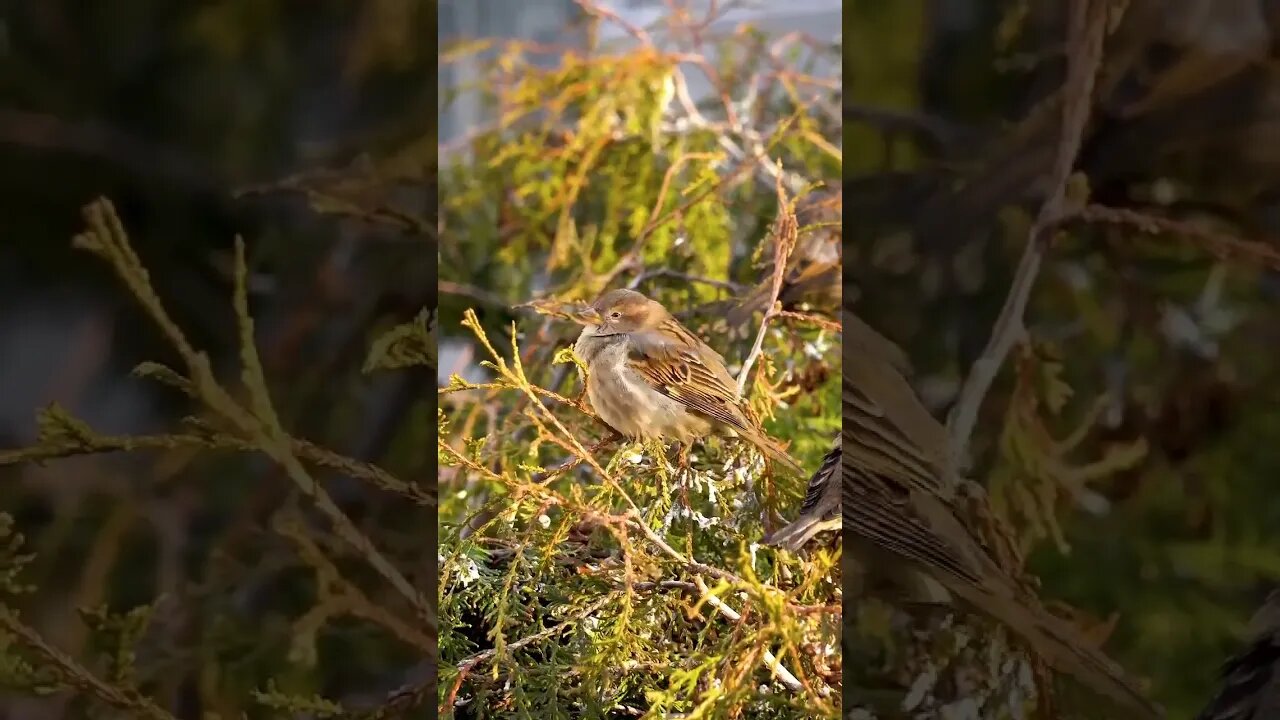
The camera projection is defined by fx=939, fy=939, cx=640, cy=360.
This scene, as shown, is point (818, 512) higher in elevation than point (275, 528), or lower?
lower

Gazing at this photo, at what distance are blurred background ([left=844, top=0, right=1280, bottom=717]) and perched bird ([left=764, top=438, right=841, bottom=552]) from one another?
20 cm

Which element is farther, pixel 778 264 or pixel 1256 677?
pixel 778 264

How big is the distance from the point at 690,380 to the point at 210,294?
410 millimetres

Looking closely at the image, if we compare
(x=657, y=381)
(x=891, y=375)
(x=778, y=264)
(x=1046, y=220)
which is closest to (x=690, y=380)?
(x=657, y=381)

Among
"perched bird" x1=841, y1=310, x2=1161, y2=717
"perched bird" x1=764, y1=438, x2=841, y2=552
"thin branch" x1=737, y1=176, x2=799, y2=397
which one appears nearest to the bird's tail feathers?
"perched bird" x1=841, y1=310, x2=1161, y2=717

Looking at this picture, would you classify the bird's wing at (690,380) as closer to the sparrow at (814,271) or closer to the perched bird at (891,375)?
the sparrow at (814,271)

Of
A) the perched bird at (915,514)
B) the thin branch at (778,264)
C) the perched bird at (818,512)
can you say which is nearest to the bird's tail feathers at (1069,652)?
the perched bird at (915,514)

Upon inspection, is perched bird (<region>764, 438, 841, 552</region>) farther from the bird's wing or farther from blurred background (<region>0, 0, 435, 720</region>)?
blurred background (<region>0, 0, 435, 720</region>)

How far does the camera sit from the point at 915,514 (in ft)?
2.11

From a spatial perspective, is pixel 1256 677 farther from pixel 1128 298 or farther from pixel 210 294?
pixel 210 294

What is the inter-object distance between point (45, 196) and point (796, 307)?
1.96ft

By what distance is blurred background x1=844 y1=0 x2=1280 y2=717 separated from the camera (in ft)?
1.83

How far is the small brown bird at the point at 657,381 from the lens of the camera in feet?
2.79

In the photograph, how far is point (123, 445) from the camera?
58cm
